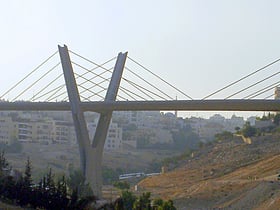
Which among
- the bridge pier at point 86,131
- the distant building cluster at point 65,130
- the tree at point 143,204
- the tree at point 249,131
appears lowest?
the tree at point 143,204

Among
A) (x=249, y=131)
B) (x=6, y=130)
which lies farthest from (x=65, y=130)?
(x=249, y=131)

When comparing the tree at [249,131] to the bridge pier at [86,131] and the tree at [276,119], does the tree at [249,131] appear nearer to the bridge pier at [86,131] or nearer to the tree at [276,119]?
the tree at [276,119]

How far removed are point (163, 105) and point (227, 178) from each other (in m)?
22.7

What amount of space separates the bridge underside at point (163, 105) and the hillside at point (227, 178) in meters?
6.82

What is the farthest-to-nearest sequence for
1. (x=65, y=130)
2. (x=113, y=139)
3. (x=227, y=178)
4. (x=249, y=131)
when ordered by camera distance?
(x=65, y=130) < (x=113, y=139) < (x=249, y=131) < (x=227, y=178)

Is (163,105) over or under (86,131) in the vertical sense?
over

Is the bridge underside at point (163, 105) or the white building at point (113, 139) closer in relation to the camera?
the bridge underside at point (163, 105)

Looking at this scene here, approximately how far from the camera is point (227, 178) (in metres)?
44.7

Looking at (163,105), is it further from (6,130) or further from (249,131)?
(6,130)

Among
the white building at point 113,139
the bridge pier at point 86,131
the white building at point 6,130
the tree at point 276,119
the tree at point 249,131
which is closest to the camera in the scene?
the bridge pier at point 86,131

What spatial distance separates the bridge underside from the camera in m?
21.0

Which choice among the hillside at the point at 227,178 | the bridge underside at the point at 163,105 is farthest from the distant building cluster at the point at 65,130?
the bridge underside at the point at 163,105

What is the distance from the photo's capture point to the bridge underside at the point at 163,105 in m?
21.0

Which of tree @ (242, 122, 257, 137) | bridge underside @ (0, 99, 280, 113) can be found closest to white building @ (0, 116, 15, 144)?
tree @ (242, 122, 257, 137)
